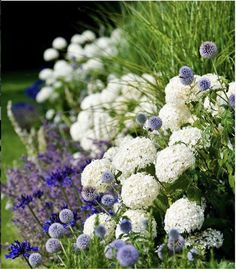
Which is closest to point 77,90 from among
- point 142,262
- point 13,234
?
point 13,234

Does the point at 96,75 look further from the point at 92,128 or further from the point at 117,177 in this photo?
the point at 117,177

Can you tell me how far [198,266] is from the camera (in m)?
2.45

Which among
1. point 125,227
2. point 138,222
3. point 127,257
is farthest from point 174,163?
point 127,257

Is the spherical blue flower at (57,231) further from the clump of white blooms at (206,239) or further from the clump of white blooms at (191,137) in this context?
the clump of white blooms at (191,137)

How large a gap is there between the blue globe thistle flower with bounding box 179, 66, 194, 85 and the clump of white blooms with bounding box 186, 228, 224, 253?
0.69 meters

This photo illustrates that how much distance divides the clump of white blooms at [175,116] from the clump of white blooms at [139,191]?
505 mm

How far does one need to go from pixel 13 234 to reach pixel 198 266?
3039 millimetres

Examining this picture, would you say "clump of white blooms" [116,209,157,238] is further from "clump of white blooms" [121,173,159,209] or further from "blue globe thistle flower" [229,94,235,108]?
"blue globe thistle flower" [229,94,235,108]

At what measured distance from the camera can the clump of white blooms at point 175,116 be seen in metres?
3.35

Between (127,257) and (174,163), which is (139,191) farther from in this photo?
(127,257)

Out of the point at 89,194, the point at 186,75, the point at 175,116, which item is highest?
the point at 186,75

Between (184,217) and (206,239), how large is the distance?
19cm

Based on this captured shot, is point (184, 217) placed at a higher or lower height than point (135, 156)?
lower

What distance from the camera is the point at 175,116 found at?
3.35 metres
